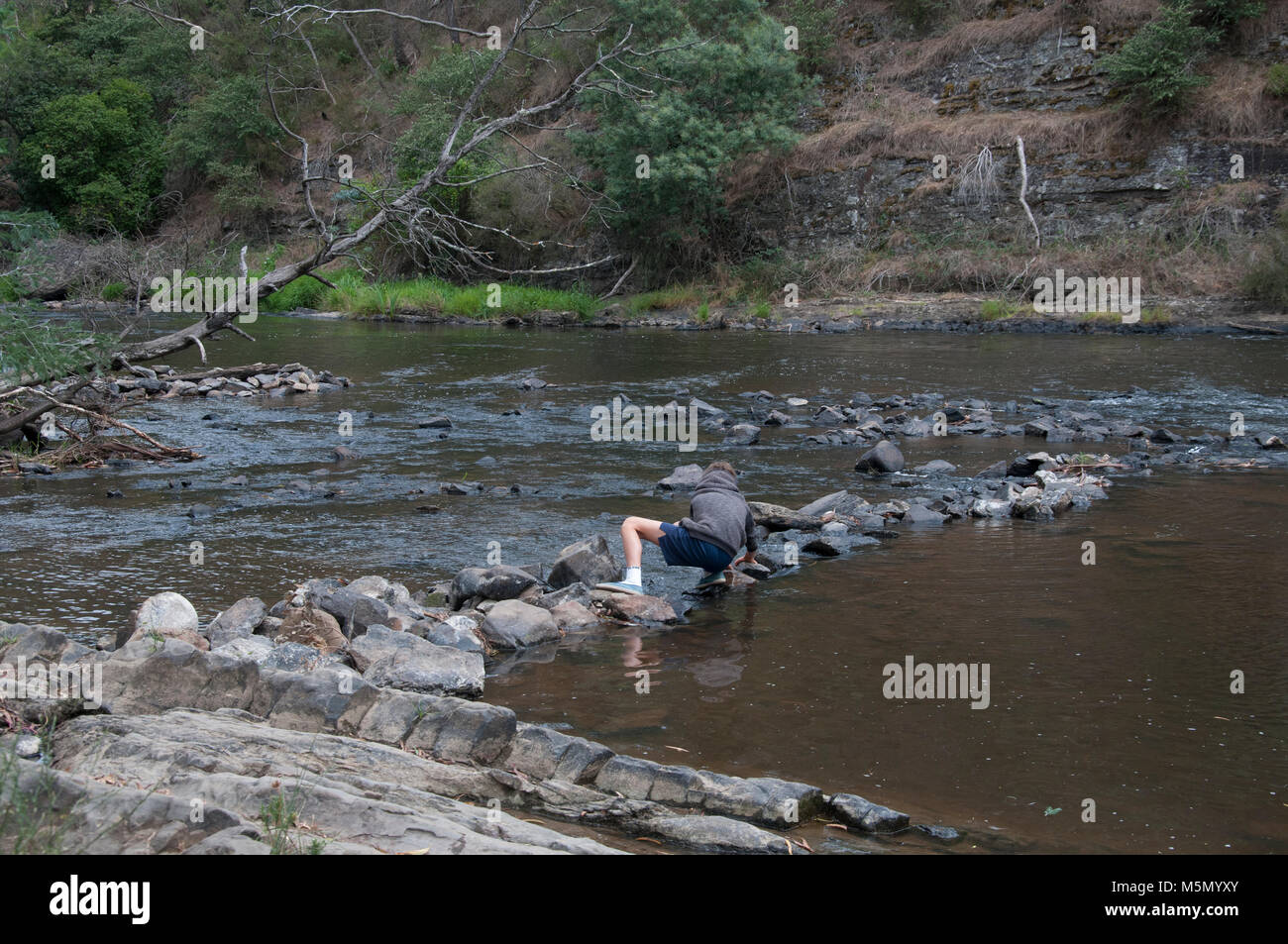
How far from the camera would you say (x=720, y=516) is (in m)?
7.34

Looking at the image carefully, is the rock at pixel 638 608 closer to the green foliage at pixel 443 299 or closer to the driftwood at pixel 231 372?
the driftwood at pixel 231 372

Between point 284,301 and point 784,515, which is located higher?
point 284,301

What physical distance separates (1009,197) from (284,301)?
22698mm

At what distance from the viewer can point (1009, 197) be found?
2889 cm

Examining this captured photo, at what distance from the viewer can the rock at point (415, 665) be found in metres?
Answer: 5.53

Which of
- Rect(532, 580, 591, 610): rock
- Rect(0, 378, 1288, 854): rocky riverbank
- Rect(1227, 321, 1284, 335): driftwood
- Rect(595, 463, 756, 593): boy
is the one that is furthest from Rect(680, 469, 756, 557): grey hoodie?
Rect(1227, 321, 1284, 335): driftwood

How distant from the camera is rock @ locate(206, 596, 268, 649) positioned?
5.90 meters

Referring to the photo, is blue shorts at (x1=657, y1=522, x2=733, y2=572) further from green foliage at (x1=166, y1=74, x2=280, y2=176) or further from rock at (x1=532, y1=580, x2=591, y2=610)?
green foliage at (x1=166, y1=74, x2=280, y2=176)

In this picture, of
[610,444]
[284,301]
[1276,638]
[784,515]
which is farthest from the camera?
[284,301]

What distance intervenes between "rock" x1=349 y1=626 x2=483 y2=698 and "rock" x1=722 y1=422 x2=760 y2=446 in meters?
7.46

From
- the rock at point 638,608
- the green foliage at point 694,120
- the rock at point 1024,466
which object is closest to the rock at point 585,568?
the rock at point 638,608

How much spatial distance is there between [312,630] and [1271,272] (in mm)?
23662
